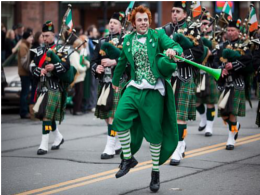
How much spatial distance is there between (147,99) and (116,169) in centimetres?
152

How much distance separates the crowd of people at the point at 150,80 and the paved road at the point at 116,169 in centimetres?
26

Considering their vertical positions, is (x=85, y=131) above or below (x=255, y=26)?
below

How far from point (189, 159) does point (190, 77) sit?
1162mm

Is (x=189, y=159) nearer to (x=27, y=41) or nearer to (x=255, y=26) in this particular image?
(x=255, y=26)

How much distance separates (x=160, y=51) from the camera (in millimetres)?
6938

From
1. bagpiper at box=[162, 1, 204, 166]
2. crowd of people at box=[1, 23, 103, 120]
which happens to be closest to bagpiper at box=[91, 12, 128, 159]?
bagpiper at box=[162, 1, 204, 166]

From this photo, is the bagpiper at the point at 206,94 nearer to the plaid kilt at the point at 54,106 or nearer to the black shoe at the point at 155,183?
the plaid kilt at the point at 54,106

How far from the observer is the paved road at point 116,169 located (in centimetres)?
679

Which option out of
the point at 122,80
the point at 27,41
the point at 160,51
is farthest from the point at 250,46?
the point at 27,41

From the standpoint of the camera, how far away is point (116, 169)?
7953 millimetres

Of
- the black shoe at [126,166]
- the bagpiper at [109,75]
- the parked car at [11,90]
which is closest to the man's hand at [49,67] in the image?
the bagpiper at [109,75]

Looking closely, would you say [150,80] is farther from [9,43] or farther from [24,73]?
[9,43]

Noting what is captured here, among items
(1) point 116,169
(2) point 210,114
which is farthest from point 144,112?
(2) point 210,114

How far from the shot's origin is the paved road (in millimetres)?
6789
